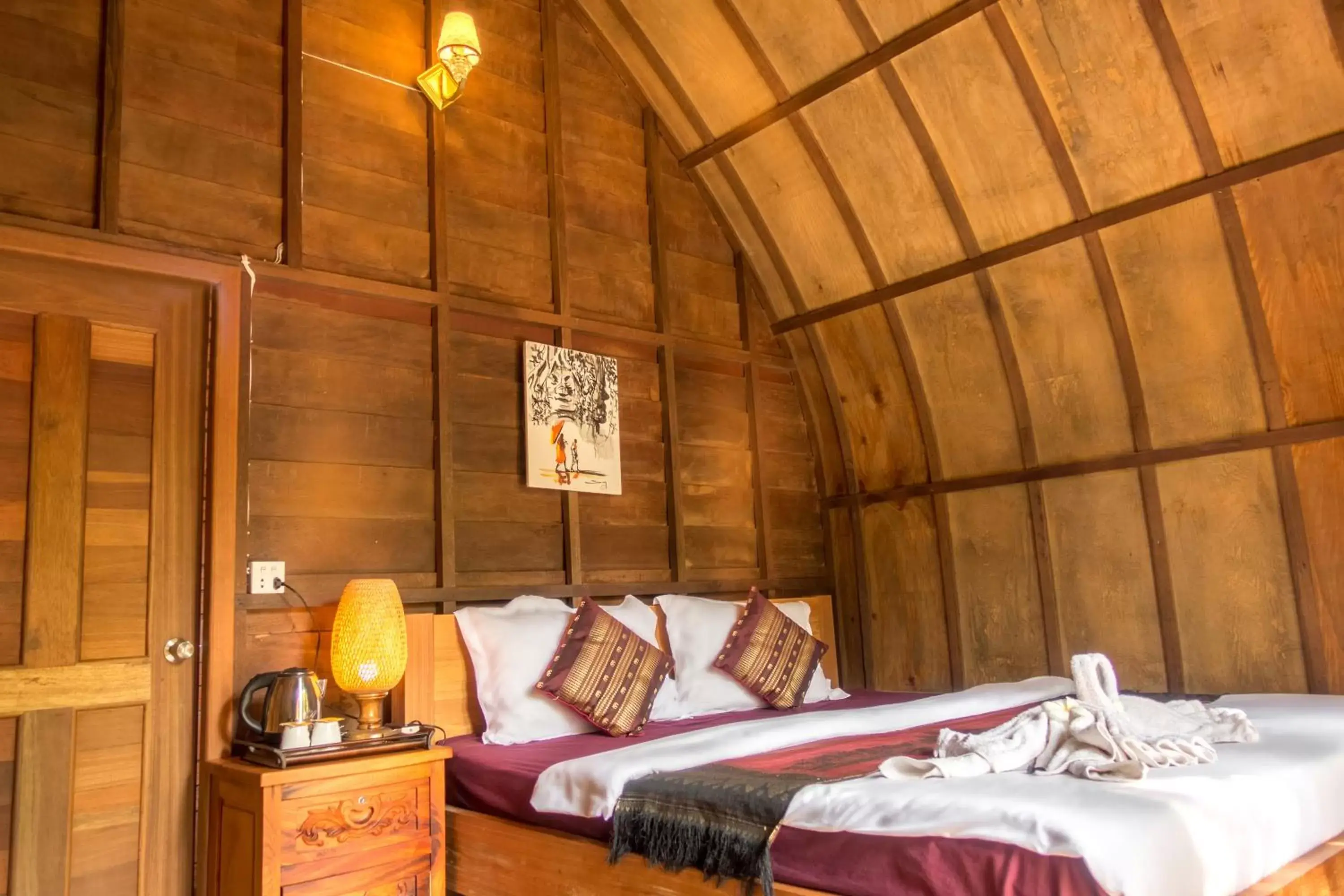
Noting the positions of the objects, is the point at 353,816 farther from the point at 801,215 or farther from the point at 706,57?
the point at 706,57

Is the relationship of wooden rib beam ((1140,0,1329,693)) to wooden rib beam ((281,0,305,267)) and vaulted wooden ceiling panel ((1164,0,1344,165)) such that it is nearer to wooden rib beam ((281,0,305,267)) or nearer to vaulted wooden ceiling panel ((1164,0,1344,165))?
vaulted wooden ceiling panel ((1164,0,1344,165))

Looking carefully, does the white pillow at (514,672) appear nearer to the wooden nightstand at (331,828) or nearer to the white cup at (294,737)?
the wooden nightstand at (331,828)

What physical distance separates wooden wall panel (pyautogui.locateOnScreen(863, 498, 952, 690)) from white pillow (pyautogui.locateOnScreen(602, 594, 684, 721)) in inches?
54.8

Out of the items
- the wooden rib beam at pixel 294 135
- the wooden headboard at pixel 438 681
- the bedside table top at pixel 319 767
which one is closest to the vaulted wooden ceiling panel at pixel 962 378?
the wooden headboard at pixel 438 681

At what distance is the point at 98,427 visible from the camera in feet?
9.61

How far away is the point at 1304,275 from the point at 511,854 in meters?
3.21

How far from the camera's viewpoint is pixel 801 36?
13.0 ft

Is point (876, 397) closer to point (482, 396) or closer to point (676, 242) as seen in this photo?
point (676, 242)

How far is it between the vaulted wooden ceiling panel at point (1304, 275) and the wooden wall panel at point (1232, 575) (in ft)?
0.99

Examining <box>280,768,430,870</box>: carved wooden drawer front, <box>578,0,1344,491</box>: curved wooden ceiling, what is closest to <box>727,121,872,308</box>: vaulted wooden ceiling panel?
<box>578,0,1344,491</box>: curved wooden ceiling

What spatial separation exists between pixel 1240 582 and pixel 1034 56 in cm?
207

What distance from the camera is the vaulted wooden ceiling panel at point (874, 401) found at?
15.0 feet

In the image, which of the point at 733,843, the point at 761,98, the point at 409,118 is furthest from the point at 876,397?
the point at 733,843

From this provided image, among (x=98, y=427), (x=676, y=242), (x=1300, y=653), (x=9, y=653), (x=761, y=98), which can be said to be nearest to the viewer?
(x=9, y=653)
